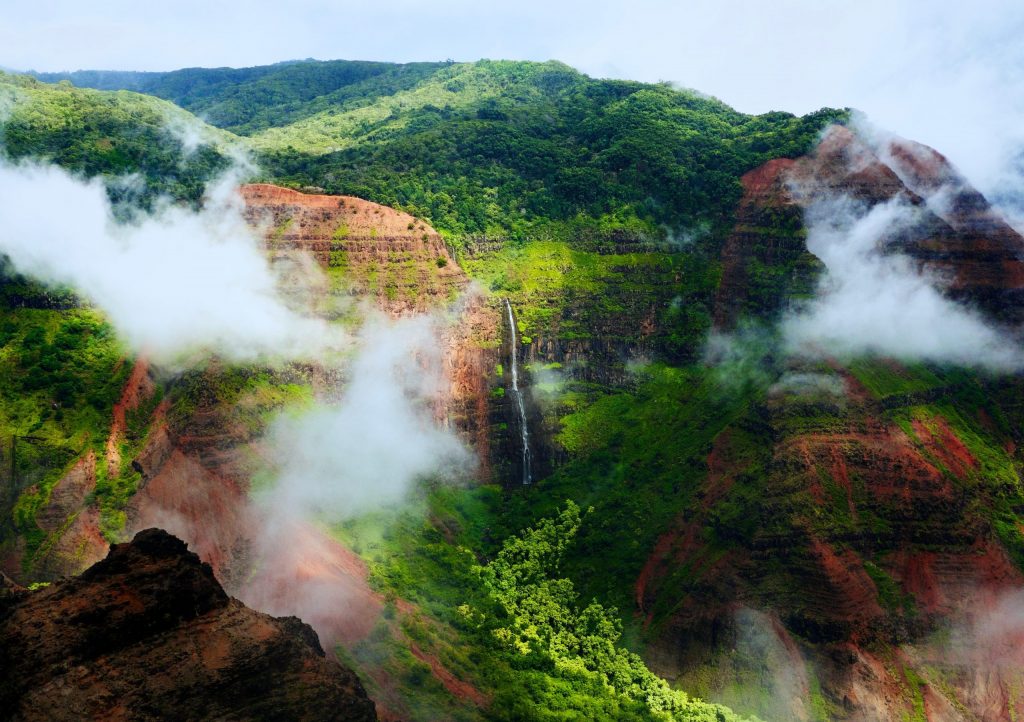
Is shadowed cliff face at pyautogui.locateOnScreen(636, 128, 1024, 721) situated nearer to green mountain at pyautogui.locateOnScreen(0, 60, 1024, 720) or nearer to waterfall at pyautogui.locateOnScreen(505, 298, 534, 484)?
green mountain at pyautogui.locateOnScreen(0, 60, 1024, 720)

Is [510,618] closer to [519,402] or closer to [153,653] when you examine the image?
[519,402]

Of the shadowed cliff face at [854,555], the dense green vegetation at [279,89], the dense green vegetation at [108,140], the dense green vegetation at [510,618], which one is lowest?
the dense green vegetation at [510,618]

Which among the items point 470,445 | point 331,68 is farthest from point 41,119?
point 331,68

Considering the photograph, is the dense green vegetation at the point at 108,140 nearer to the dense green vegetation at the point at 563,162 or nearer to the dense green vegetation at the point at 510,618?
the dense green vegetation at the point at 563,162

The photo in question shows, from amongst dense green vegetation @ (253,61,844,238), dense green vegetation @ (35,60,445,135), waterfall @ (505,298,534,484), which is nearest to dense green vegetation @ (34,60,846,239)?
dense green vegetation @ (253,61,844,238)

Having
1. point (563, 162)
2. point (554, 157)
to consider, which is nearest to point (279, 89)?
point (554, 157)

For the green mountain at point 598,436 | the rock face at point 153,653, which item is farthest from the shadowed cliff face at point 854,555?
the rock face at point 153,653
